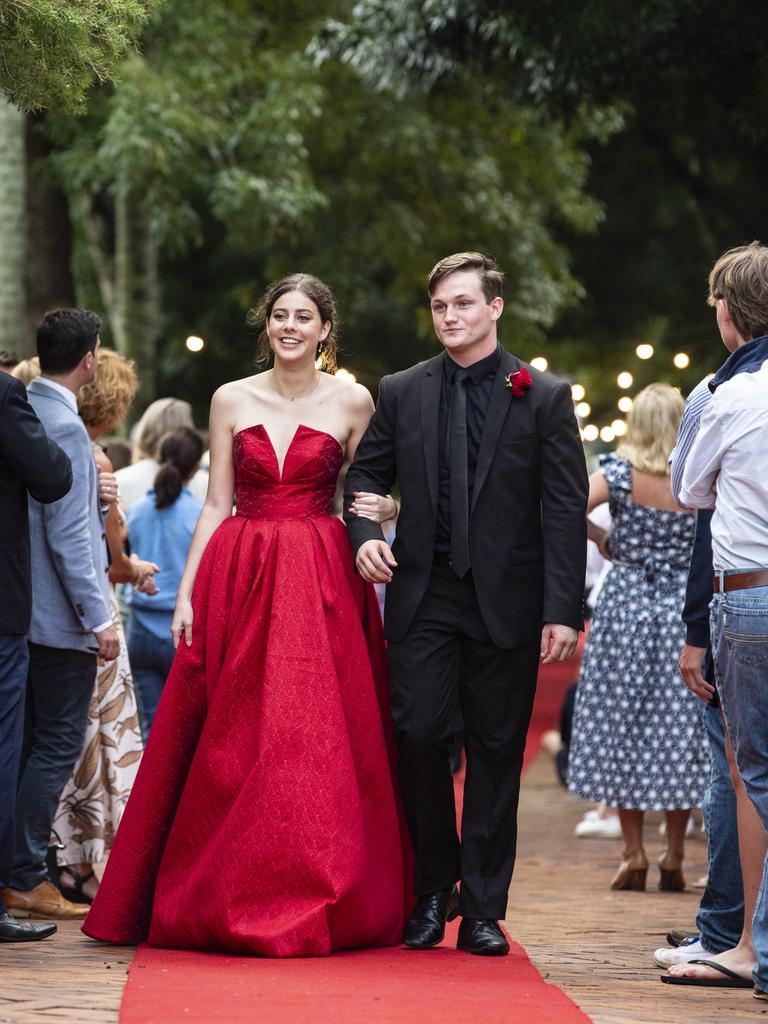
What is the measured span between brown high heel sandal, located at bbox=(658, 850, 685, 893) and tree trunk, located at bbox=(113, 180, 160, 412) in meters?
10.6

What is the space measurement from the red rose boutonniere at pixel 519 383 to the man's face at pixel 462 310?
0.68 ft

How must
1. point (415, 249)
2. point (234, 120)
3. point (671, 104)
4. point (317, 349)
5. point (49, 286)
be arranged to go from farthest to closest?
1. point (415, 249)
2. point (234, 120)
3. point (49, 286)
4. point (671, 104)
5. point (317, 349)

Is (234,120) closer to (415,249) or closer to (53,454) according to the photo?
(415,249)

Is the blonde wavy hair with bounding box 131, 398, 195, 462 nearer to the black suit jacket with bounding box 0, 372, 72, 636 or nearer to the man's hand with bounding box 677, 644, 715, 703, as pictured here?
the black suit jacket with bounding box 0, 372, 72, 636

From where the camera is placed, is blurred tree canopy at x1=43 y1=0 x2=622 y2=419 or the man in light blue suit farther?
blurred tree canopy at x1=43 y1=0 x2=622 y2=419

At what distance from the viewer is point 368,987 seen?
15.6 feet

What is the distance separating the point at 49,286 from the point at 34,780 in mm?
11013

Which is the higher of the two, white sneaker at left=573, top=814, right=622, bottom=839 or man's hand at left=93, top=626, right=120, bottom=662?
man's hand at left=93, top=626, right=120, bottom=662

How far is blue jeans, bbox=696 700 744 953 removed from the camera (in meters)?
5.39

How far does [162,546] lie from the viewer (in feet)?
27.7

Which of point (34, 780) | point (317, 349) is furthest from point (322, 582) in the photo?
point (34, 780)

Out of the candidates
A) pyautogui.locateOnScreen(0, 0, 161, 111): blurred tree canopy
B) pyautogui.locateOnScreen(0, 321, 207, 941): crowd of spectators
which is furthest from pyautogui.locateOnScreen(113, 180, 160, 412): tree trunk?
pyautogui.locateOnScreen(0, 0, 161, 111): blurred tree canopy

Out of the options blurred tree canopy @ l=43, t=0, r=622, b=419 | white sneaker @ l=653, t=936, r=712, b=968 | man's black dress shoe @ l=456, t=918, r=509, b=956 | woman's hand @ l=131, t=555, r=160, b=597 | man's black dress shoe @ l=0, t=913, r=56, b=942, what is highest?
blurred tree canopy @ l=43, t=0, r=622, b=419

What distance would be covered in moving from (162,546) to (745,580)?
13.8 feet
